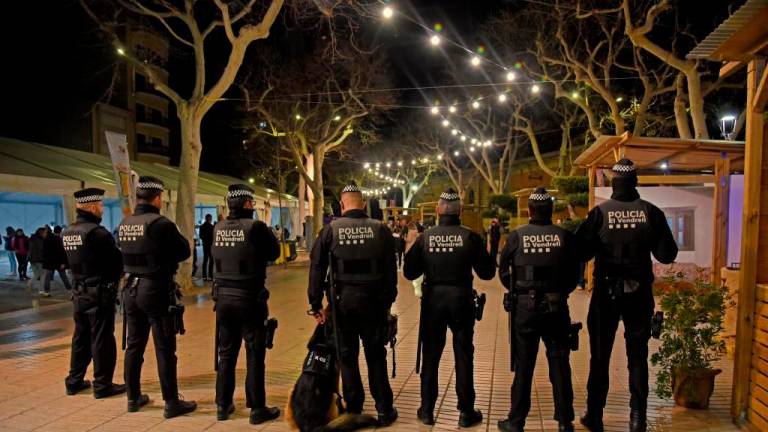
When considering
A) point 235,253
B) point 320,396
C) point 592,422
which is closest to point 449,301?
point 320,396

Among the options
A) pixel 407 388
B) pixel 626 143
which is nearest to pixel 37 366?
pixel 407 388

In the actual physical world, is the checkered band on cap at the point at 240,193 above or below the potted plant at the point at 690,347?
above

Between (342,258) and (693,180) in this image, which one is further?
(693,180)

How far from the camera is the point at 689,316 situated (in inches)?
176

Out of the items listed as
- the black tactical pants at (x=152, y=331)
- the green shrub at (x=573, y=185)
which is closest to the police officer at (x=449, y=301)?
the black tactical pants at (x=152, y=331)

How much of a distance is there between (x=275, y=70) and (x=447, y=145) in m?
19.9

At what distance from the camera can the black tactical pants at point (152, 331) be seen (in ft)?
14.9

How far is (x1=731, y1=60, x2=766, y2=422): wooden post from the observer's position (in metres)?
4.15

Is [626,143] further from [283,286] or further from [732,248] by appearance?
[283,286]

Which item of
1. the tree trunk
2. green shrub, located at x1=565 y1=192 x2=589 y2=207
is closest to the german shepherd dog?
the tree trunk

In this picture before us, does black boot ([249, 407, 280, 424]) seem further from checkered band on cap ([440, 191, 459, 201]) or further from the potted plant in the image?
the potted plant

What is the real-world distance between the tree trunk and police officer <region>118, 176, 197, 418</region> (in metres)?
7.53

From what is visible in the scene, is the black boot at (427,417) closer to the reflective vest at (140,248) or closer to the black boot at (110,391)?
the reflective vest at (140,248)

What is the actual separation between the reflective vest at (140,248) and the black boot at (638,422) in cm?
413
